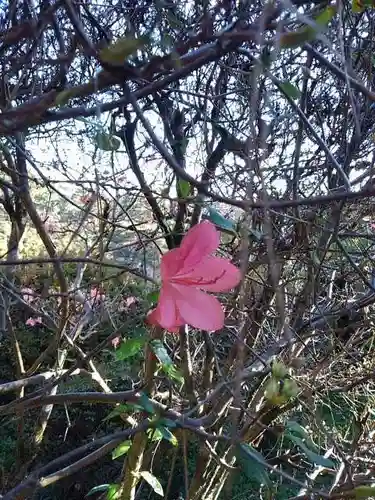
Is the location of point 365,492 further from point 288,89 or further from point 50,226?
point 50,226

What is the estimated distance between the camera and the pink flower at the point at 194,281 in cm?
61

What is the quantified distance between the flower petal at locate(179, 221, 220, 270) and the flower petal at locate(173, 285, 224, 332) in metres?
0.03

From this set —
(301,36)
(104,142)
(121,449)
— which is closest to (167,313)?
(104,142)

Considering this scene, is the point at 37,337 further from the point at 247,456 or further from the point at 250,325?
the point at 247,456

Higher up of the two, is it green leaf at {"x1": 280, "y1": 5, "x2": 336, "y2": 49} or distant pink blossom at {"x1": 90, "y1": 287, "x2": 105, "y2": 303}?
green leaf at {"x1": 280, "y1": 5, "x2": 336, "y2": 49}

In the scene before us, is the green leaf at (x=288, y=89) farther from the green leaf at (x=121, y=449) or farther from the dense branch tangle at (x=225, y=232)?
the green leaf at (x=121, y=449)

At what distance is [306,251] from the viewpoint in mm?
1404

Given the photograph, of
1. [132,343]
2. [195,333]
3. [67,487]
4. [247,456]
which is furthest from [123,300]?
[247,456]

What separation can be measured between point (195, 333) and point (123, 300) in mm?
683

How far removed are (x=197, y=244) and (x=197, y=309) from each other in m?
0.07

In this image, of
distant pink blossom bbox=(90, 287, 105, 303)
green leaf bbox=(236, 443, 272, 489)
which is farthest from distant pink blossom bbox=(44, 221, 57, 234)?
green leaf bbox=(236, 443, 272, 489)

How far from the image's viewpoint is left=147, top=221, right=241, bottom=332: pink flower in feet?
2.01

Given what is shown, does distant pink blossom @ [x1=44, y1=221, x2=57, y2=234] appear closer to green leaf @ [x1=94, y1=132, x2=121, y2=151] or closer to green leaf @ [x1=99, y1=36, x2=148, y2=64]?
green leaf @ [x1=94, y1=132, x2=121, y2=151]

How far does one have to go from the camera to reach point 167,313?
1.99 feet
